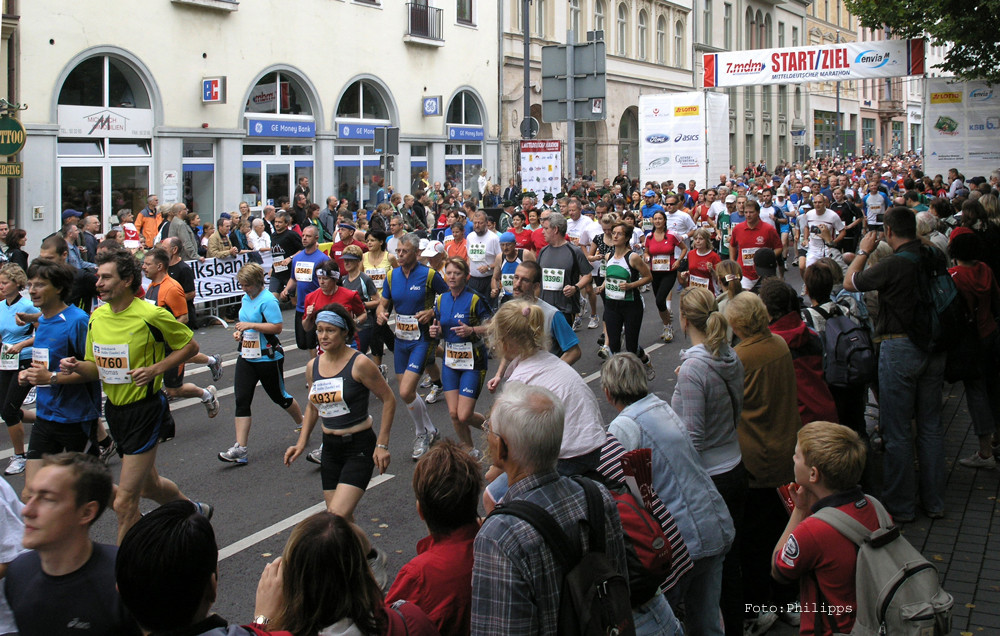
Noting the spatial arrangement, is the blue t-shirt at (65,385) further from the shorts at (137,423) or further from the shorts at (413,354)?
the shorts at (413,354)

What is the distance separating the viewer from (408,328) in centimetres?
866

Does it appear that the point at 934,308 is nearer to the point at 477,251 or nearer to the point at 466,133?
the point at 477,251

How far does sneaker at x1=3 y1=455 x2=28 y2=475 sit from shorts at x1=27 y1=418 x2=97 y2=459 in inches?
75.5

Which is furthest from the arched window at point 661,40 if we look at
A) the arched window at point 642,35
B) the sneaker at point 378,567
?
the sneaker at point 378,567

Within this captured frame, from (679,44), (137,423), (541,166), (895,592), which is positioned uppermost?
(679,44)

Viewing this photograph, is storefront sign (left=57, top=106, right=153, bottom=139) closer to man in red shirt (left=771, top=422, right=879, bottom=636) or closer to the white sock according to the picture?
the white sock

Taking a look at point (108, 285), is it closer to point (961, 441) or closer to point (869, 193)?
point (961, 441)

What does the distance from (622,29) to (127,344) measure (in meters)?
38.8

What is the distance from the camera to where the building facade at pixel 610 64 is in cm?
3378

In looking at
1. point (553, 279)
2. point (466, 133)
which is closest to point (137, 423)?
point (553, 279)

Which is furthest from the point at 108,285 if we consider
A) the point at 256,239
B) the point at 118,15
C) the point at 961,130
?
the point at 961,130

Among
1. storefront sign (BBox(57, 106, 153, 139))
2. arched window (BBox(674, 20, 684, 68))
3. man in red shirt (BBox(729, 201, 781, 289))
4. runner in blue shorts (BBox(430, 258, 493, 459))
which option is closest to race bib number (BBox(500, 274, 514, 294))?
man in red shirt (BBox(729, 201, 781, 289))

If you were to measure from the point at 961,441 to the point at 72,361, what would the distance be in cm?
689

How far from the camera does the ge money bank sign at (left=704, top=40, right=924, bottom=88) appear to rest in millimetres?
23781
